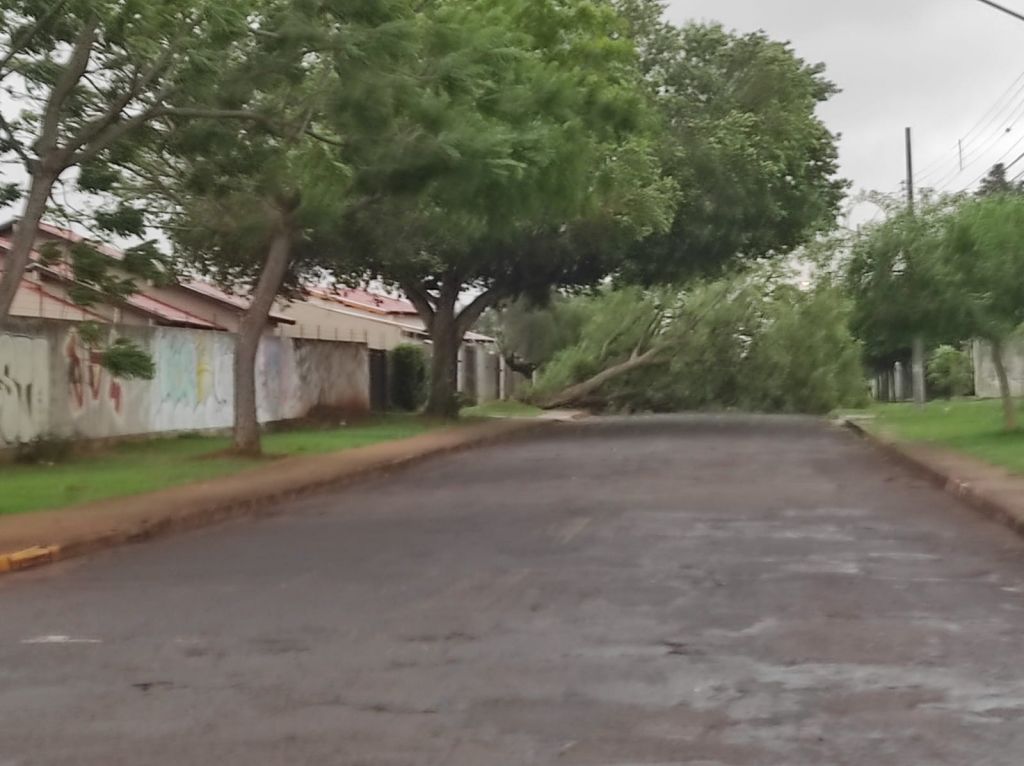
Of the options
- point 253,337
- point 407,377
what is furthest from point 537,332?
point 253,337

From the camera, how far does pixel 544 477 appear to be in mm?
21484

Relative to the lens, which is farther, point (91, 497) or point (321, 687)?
point (91, 497)

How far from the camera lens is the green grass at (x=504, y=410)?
147 ft

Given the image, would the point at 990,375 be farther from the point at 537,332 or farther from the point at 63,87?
the point at 63,87

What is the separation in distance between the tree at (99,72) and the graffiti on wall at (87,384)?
725 cm

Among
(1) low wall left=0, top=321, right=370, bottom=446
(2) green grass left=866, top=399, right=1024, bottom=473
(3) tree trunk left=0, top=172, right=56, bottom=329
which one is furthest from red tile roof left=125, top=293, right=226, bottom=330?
(2) green grass left=866, top=399, right=1024, bottom=473

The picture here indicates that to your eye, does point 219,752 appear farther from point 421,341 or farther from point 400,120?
point 421,341

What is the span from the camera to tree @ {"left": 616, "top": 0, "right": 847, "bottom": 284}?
114 feet

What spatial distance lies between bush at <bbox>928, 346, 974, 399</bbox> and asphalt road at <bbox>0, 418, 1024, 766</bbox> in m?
49.1

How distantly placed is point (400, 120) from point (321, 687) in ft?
38.9

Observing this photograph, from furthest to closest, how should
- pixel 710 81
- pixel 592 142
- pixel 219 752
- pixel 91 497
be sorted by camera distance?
pixel 710 81
pixel 592 142
pixel 91 497
pixel 219 752

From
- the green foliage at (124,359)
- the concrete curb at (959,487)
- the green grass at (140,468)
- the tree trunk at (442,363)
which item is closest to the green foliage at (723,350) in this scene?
the tree trunk at (442,363)

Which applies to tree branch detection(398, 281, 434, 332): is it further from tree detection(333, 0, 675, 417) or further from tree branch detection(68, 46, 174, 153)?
tree branch detection(68, 46, 174, 153)

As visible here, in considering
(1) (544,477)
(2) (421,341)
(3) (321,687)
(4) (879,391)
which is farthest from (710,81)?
(4) (879,391)
